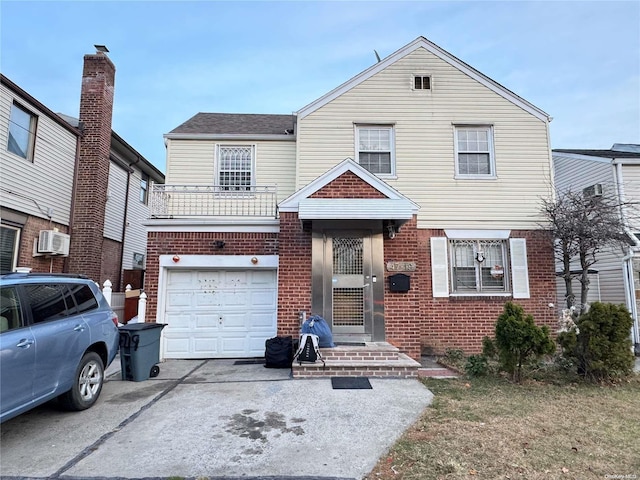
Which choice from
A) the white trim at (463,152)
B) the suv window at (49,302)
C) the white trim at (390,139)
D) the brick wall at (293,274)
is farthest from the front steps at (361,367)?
the white trim at (463,152)

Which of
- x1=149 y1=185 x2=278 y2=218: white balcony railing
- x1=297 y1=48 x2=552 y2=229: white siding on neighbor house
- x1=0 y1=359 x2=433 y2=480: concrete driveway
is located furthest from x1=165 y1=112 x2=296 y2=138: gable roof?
x1=0 y1=359 x2=433 y2=480: concrete driveway

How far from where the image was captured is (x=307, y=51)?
12375mm

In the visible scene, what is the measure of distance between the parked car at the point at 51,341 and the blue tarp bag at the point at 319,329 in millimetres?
3229

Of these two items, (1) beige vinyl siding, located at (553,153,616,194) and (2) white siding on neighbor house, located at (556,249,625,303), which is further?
(1) beige vinyl siding, located at (553,153,616,194)

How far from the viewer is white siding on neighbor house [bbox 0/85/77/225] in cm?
860

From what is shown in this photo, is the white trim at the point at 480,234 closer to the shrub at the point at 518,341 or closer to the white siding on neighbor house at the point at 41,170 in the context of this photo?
the shrub at the point at 518,341

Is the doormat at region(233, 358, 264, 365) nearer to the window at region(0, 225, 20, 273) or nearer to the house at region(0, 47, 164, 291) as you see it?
the house at region(0, 47, 164, 291)

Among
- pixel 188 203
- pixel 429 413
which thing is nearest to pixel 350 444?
pixel 429 413

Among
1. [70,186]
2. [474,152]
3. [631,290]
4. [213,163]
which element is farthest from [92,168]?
[631,290]

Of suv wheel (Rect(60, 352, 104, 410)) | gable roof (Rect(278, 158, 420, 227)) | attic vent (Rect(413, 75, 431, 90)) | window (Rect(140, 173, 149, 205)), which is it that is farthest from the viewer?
window (Rect(140, 173, 149, 205))

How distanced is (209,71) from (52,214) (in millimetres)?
8813

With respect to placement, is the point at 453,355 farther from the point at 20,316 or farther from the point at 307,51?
the point at 307,51

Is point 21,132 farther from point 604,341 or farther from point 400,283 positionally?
point 604,341

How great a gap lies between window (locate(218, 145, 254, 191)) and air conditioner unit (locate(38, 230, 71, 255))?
4.53m
